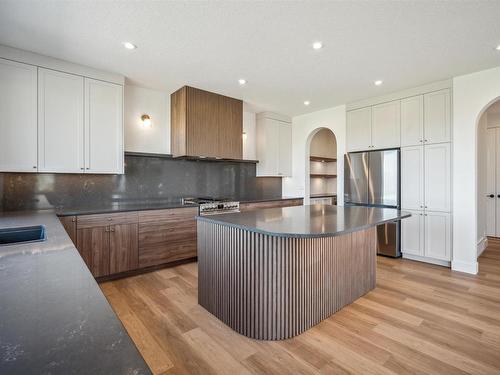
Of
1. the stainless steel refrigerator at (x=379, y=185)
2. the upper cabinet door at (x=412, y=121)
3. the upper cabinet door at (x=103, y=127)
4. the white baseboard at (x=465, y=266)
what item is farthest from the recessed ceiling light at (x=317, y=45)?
the white baseboard at (x=465, y=266)

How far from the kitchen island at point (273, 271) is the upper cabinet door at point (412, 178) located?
1.74 m

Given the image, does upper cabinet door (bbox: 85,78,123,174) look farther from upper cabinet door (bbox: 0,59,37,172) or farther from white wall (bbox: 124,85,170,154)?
upper cabinet door (bbox: 0,59,37,172)

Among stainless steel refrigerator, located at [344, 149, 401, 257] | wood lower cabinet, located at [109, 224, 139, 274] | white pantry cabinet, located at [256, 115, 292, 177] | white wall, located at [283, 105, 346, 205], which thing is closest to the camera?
wood lower cabinet, located at [109, 224, 139, 274]

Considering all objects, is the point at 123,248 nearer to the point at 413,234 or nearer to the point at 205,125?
the point at 205,125

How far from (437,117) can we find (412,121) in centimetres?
31

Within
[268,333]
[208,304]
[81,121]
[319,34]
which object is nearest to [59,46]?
[81,121]

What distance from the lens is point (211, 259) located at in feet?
7.82

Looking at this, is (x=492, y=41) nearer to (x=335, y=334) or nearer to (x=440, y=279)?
(x=440, y=279)

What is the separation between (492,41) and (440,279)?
8.75ft

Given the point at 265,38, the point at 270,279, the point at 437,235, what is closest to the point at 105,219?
the point at 270,279

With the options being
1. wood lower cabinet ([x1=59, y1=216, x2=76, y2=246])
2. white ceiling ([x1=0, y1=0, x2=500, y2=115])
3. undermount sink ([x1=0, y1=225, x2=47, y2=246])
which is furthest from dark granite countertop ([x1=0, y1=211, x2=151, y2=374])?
white ceiling ([x1=0, y1=0, x2=500, y2=115])

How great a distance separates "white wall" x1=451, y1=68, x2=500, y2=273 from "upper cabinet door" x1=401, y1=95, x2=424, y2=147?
407 mm

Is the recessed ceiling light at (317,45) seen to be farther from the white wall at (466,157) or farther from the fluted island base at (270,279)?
the white wall at (466,157)

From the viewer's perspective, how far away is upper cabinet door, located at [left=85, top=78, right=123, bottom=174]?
10.5 feet
